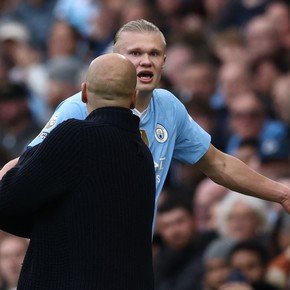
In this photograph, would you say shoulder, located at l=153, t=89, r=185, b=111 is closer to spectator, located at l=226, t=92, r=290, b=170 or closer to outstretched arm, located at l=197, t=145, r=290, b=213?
outstretched arm, located at l=197, t=145, r=290, b=213

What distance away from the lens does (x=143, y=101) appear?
7062 mm

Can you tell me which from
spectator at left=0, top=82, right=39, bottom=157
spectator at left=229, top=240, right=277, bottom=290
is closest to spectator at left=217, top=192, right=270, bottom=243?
spectator at left=229, top=240, right=277, bottom=290

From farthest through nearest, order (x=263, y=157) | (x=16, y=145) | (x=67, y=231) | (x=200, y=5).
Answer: (x=200, y=5), (x=16, y=145), (x=263, y=157), (x=67, y=231)

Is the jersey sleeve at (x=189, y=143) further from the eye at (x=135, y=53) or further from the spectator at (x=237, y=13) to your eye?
the spectator at (x=237, y=13)

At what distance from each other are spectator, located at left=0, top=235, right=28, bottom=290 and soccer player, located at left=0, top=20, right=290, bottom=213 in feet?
10.3

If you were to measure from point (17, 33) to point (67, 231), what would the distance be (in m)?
9.56

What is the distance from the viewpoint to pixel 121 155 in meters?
6.07

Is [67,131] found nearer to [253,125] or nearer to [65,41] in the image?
[253,125]

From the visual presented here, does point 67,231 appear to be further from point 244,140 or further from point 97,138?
point 244,140

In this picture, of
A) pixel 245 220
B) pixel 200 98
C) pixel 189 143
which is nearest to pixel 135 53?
pixel 189 143

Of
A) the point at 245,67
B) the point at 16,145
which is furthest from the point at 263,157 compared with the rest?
the point at 16,145

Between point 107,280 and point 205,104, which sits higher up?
point 205,104

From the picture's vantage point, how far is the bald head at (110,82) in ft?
19.8

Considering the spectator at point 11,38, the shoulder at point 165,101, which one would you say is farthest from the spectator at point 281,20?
the shoulder at point 165,101
